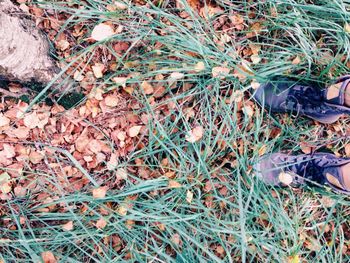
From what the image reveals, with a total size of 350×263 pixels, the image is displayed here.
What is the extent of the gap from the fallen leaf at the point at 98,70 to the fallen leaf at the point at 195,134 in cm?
47

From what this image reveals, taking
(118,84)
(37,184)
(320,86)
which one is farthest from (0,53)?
(320,86)

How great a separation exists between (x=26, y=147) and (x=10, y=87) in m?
0.26

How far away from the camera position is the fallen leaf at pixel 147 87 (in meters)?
1.79

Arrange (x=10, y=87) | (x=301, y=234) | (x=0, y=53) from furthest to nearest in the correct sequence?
(x=301, y=234)
(x=10, y=87)
(x=0, y=53)

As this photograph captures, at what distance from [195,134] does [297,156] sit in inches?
19.2

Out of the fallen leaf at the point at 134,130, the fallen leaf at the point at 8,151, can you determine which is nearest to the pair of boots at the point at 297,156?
the fallen leaf at the point at 134,130

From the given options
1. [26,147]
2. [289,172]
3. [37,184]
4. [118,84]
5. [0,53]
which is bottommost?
[289,172]

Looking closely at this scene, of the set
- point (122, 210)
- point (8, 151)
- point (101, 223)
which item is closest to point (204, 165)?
point (122, 210)

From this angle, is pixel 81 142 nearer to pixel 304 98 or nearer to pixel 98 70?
pixel 98 70

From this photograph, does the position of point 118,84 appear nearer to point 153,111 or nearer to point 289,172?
point 153,111

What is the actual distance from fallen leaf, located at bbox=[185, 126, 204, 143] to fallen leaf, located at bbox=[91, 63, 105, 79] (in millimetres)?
465

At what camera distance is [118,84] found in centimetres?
176

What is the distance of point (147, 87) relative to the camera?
1805 mm

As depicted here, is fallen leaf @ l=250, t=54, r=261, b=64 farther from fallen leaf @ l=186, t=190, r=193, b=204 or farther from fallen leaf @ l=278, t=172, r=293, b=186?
fallen leaf @ l=186, t=190, r=193, b=204
